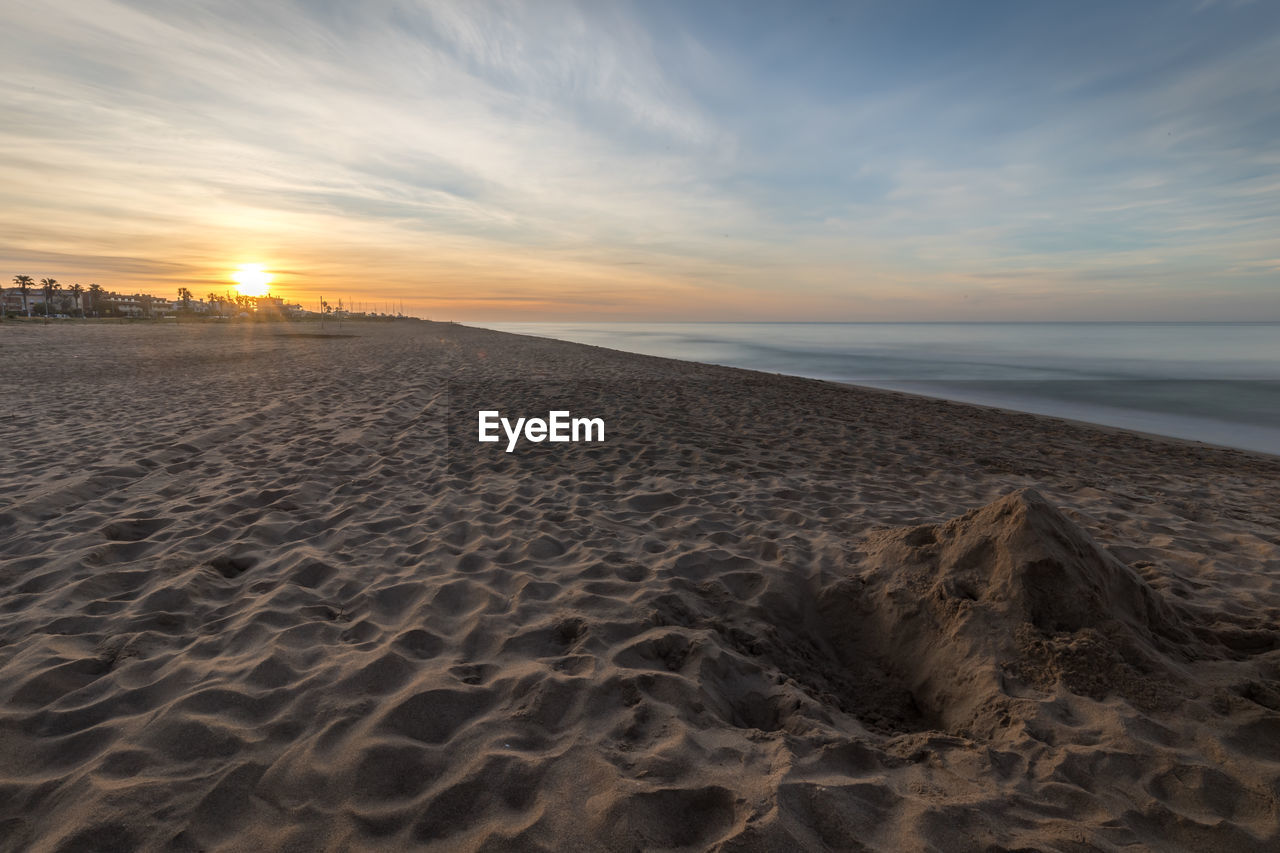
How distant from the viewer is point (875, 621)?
359cm

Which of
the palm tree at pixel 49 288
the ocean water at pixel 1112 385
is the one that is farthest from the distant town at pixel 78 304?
the ocean water at pixel 1112 385

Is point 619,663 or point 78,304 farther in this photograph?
point 78,304

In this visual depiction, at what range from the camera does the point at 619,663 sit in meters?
2.99

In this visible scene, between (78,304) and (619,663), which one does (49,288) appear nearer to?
(78,304)

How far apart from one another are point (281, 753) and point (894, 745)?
255 cm

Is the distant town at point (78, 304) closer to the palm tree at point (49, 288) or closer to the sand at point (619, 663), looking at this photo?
the palm tree at point (49, 288)

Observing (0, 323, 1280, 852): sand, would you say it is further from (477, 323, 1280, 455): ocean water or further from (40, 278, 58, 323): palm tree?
(40, 278, 58, 323): palm tree

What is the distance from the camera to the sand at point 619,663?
2068 mm

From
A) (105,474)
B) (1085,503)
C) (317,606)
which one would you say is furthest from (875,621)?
(105,474)

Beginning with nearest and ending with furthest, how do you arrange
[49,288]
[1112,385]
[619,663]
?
[619,663]
[1112,385]
[49,288]

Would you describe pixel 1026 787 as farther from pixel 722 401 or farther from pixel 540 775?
pixel 722 401

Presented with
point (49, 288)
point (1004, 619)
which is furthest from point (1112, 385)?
point (49, 288)

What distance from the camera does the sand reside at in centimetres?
207

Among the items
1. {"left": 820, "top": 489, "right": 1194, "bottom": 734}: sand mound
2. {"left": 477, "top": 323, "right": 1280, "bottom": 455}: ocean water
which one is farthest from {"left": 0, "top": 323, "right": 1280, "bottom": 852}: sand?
{"left": 477, "top": 323, "right": 1280, "bottom": 455}: ocean water
